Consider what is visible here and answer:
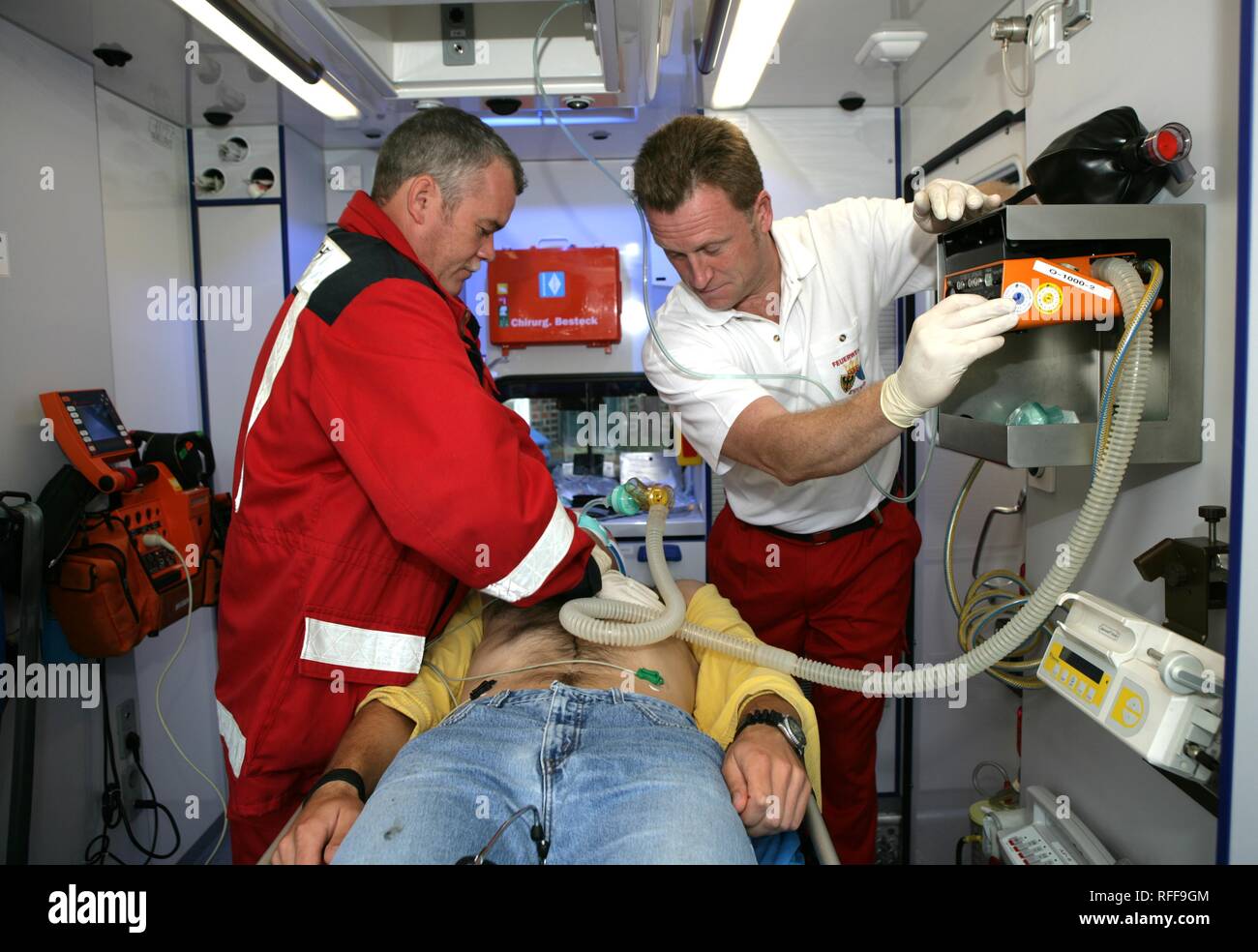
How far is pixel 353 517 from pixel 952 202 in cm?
142

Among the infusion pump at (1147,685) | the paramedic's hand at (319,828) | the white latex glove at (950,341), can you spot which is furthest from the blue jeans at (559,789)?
the white latex glove at (950,341)

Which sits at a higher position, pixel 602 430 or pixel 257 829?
pixel 602 430

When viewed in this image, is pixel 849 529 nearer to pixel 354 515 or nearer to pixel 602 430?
pixel 354 515

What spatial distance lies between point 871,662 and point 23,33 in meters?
3.25

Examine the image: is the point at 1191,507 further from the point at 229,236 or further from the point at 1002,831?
the point at 229,236

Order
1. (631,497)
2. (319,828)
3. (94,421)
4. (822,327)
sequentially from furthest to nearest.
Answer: (94,421), (631,497), (822,327), (319,828)

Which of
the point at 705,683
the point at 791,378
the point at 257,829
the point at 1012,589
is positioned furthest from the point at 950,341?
the point at 257,829

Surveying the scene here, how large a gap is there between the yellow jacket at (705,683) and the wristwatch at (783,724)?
49 mm

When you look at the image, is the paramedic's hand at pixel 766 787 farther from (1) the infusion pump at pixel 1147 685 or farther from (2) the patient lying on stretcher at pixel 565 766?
(1) the infusion pump at pixel 1147 685

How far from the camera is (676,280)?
147 inches

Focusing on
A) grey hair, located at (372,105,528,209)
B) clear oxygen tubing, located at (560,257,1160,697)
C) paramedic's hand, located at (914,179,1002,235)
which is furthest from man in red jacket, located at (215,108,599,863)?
paramedic's hand, located at (914,179,1002,235)

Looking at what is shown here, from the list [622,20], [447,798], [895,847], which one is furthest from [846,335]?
[895,847]

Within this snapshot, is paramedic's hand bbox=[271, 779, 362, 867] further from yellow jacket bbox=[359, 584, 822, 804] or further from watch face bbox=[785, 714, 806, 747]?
watch face bbox=[785, 714, 806, 747]

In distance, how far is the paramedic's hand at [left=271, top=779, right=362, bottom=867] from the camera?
1396 mm
